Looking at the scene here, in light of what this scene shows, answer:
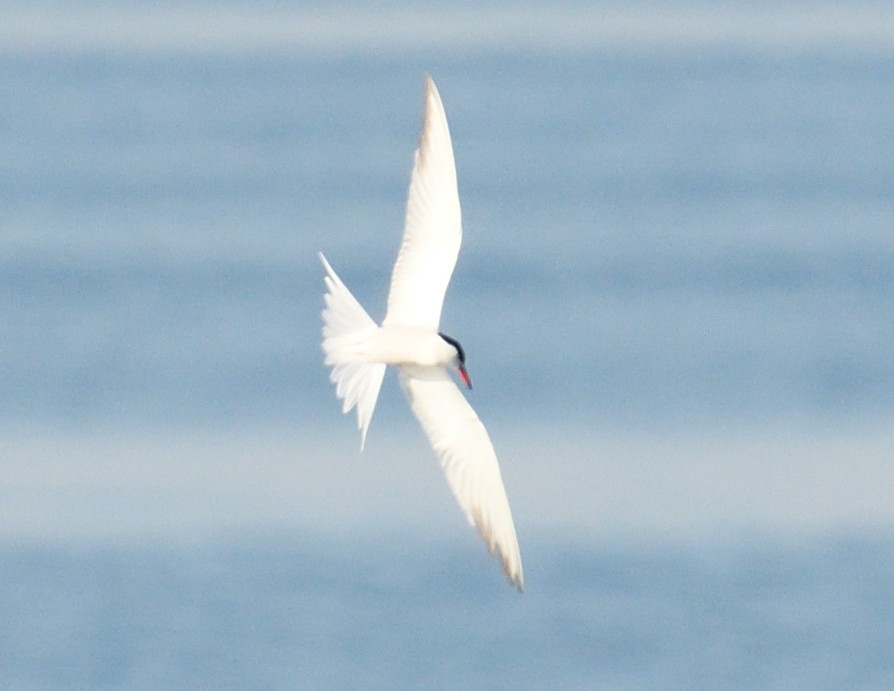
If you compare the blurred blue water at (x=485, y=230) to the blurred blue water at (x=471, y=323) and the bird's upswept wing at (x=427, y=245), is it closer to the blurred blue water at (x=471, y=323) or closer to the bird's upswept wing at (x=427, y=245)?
the blurred blue water at (x=471, y=323)

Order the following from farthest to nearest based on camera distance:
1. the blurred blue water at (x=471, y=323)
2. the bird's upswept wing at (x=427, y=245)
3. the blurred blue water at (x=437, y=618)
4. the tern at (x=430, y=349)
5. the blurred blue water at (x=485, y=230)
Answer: the blurred blue water at (x=485, y=230) → the blurred blue water at (x=471, y=323) → the blurred blue water at (x=437, y=618) → the bird's upswept wing at (x=427, y=245) → the tern at (x=430, y=349)

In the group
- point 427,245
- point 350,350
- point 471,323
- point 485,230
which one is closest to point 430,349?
point 350,350

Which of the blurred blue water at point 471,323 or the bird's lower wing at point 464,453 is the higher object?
the blurred blue water at point 471,323

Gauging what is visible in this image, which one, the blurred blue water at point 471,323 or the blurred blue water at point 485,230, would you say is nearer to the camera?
the blurred blue water at point 471,323

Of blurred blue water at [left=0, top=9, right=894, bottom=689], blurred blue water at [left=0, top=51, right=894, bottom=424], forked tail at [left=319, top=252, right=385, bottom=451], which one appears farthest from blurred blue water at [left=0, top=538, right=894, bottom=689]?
blurred blue water at [left=0, top=51, right=894, bottom=424]

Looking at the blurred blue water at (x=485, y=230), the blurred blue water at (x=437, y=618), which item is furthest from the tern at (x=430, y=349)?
the blurred blue water at (x=485, y=230)

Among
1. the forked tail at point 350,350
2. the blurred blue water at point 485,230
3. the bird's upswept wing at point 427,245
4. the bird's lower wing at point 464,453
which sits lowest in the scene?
the bird's lower wing at point 464,453

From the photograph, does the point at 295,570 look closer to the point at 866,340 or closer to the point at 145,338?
the point at 145,338
